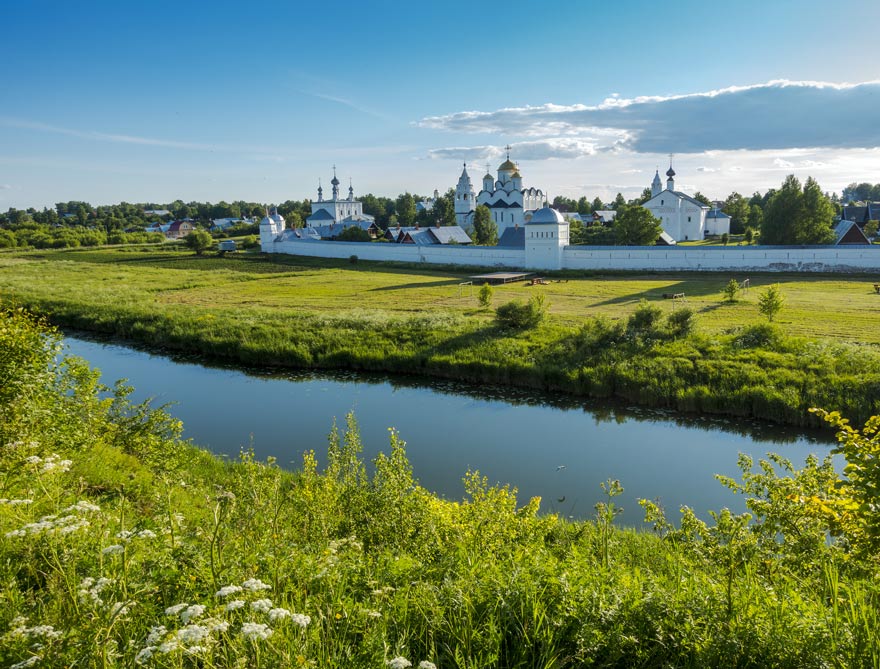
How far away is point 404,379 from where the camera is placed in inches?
608

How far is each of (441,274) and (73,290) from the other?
18.9 meters

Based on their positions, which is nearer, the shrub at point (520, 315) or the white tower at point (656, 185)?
the shrub at point (520, 315)

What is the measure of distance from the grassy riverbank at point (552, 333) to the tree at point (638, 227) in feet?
26.8

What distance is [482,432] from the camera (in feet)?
37.2

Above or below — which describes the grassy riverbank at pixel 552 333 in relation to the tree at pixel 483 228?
below

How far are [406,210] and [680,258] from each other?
4995 centimetres

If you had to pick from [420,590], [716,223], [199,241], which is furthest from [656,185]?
[420,590]

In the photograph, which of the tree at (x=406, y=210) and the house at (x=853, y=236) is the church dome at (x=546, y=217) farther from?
the tree at (x=406, y=210)

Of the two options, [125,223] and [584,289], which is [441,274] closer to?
[584,289]

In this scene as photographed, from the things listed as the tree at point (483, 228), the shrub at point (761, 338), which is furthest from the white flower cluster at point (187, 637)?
the tree at point (483, 228)

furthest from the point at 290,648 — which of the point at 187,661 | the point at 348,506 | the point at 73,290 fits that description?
the point at 73,290

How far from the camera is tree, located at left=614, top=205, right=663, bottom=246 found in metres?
37.7

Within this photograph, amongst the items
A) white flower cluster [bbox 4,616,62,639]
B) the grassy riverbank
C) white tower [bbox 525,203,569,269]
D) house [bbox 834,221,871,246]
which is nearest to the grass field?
the grassy riverbank

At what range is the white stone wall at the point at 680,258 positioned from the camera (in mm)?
28844
